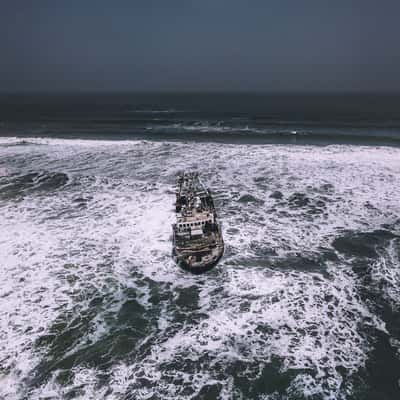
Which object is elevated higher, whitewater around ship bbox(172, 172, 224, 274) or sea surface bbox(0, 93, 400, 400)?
whitewater around ship bbox(172, 172, 224, 274)

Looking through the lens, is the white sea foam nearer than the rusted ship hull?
Yes

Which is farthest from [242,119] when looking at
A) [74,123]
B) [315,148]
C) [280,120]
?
[74,123]

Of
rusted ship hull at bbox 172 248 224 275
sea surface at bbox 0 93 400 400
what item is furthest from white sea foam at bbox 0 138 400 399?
rusted ship hull at bbox 172 248 224 275

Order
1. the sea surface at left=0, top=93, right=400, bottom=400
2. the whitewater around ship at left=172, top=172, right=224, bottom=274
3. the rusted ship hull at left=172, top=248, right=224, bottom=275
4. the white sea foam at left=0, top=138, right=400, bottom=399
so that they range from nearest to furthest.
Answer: the sea surface at left=0, top=93, right=400, bottom=400 < the white sea foam at left=0, top=138, right=400, bottom=399 < the rusted ship hull at left=172, top=248, right=224, bottom=275 < the whitewater around ship at left=172, top=172, right=224, bottom=274

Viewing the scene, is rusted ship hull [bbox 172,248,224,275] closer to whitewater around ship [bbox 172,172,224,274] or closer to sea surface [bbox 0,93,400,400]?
whitewater around ship [bbox 172,172,224,274]

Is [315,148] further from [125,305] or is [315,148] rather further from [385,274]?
[125,305]

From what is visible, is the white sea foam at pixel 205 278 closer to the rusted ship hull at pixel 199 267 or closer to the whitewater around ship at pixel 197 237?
the rusted ship hull at pixel 199 267
